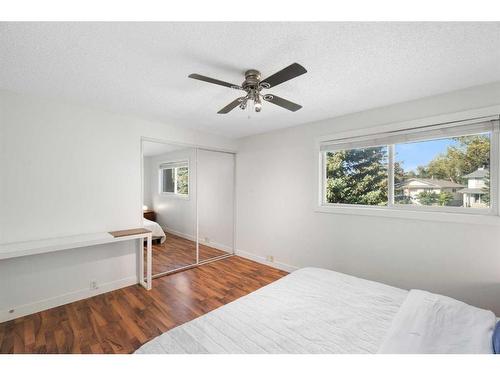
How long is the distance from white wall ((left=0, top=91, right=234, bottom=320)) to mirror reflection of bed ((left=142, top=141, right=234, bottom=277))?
343 mm

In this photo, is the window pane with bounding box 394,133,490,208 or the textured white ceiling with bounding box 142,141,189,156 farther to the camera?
the textured white ceiling with bounding box 142,141,189,156

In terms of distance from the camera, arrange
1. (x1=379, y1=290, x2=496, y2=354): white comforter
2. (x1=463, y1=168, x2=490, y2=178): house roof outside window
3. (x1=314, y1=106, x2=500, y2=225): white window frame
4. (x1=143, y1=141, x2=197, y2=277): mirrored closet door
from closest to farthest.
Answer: (x1=379, y1=290, x2=496, y2=354): white comforter, (x1=314, y1=106, x2=500, y2=225): white window frame, (x1=463, y1=168, x2=490, y2=178): house roof outside window, (x1=143, y1=141, x2=197, y2=277): mirrored closet door

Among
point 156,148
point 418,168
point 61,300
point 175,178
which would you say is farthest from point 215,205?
point 418,168

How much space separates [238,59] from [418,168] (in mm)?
2261

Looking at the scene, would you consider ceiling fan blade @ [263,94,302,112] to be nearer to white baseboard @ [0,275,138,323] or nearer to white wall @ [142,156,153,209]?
white wall @ [142,156,153,209]

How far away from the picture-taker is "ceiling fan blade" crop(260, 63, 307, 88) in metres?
1.27

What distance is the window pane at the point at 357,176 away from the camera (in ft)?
8.61

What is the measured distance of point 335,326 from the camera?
1.25 m

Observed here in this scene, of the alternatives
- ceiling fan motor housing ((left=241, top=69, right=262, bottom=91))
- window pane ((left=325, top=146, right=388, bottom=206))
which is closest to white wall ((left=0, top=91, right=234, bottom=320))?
ceiling fan motor housing ((left=241, top=69, right=262, bottom=91))

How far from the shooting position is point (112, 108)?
2584 mm

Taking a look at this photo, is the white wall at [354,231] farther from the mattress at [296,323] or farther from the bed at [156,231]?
the bed at [156,231]

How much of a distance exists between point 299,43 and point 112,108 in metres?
2.34
